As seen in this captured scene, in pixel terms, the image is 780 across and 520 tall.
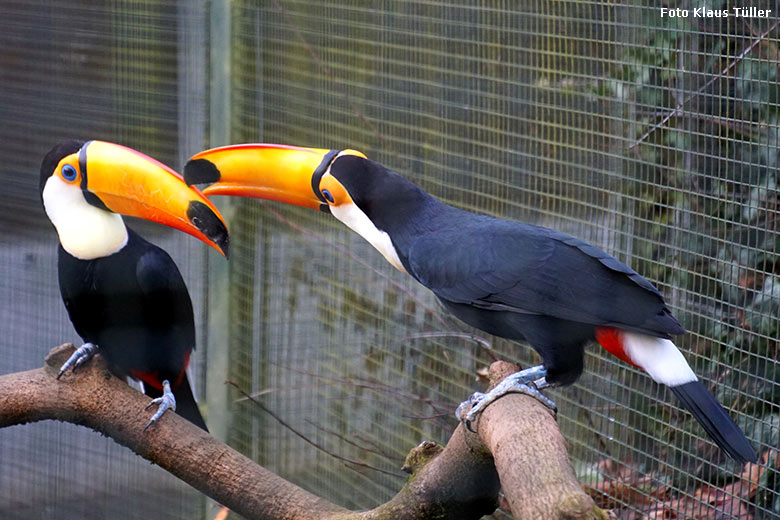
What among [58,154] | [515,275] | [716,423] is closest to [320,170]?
[515,275]

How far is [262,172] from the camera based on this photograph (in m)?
1.54

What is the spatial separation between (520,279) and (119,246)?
0.76 m

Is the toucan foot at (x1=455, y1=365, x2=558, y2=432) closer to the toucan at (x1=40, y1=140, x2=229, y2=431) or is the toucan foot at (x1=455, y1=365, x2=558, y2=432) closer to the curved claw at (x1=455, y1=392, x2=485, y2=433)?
the curved claw at (x1=455, y1=392, x2=485, y2=433)

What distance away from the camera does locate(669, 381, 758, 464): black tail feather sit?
1.10m

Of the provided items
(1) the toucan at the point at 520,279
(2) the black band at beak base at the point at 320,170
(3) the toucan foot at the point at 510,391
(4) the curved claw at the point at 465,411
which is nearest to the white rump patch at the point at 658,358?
(1) the toucan at the point at 520,279

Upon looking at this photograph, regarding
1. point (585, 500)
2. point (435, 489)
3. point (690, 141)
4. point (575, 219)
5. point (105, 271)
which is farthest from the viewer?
point (575, 219)

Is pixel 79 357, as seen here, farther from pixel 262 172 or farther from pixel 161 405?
pixel 262 172

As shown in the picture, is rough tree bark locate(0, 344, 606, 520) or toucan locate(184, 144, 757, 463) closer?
rough tree bark locate(0, 344, 606, 520)

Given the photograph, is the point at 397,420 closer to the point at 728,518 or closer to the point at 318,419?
the point at 318,419

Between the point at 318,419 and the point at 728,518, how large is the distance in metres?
1.22

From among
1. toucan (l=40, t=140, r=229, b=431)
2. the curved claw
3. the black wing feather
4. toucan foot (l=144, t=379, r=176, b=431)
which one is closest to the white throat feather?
toucan (l=40, t=140, r=229, b=431)

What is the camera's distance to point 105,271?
1530mm

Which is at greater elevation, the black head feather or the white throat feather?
the black head feather

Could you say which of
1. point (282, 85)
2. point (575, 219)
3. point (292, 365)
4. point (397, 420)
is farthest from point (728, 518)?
point (282, 85)
